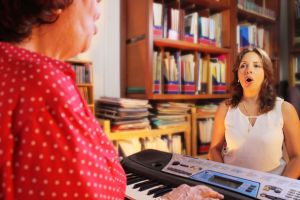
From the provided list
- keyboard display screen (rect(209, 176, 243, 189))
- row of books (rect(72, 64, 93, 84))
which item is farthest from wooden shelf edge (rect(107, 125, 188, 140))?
keyboard display screen (rect(209, 176, 243, 189))

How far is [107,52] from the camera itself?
2.01 meters

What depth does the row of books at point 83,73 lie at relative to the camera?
1.69 meters

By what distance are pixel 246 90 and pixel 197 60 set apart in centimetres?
89

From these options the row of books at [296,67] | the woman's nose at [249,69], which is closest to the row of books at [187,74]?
the woman's nose at [249,69]

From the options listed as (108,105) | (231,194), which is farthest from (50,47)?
(108,105)

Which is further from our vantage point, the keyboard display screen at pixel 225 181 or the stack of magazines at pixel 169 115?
the stack of magazines at pixel 169 115

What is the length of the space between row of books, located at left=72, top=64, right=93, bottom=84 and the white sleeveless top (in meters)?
0.93

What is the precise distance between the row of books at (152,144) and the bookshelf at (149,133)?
0.04 metres

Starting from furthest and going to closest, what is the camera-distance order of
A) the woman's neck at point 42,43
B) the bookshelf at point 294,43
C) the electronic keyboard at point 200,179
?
the bookshelf at point 294,43 → the electronic keyboard at point 200,179 → the woman's neck at point 42,43

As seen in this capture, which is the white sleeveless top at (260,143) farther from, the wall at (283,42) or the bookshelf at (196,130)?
the wall at (283,42)

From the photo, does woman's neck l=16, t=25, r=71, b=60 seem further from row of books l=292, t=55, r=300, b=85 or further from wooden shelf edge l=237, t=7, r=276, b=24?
row of books l=292, t=55, r=300, b=85

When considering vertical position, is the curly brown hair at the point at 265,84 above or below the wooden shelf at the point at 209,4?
below

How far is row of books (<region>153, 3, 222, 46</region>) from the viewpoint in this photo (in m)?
1.93

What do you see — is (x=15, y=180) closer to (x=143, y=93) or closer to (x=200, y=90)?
(x=143, y=93)
